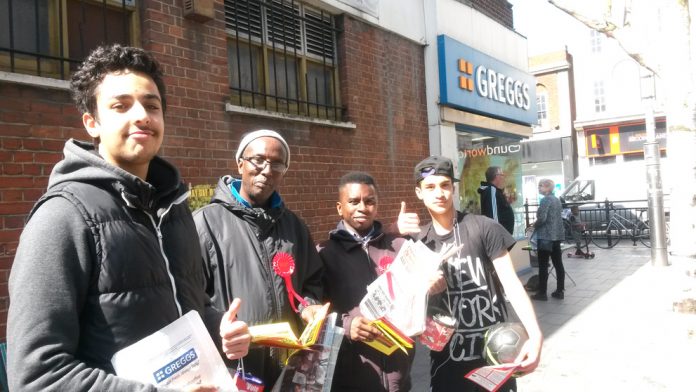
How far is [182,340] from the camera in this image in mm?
1449

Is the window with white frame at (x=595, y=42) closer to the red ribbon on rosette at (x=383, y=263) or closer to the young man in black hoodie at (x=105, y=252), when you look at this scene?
the red ribbon on rosette at (x=383, y=263)

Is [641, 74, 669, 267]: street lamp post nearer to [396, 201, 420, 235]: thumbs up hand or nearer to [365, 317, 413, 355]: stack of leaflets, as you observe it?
[396, 201, 420, 235]: thumbs up hand

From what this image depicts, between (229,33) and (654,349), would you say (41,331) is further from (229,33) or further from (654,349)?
(654,349)

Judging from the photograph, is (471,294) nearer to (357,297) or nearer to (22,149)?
(357,297)

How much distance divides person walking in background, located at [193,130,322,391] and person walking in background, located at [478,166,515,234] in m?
5.34

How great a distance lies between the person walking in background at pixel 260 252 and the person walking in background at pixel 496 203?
5343 millimetres

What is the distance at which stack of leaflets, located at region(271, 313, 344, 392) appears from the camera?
215cm

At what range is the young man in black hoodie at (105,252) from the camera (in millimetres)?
1226

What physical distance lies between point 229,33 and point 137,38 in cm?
103

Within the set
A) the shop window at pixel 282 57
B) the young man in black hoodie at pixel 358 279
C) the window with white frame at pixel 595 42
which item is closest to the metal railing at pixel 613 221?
the shop window at pixel 282 57

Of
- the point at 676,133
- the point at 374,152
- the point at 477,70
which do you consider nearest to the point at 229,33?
the point at 374,152

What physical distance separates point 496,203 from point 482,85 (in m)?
2.33

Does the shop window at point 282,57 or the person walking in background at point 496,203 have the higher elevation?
Answer: the shop window at point 282,57

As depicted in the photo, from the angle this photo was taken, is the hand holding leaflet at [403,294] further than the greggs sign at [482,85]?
No
